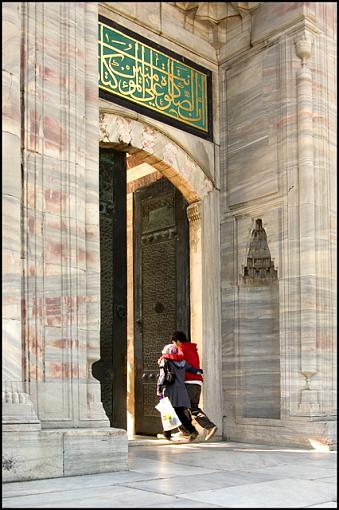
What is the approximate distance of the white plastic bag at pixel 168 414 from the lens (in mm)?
8727

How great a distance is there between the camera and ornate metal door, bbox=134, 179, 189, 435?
389 inches

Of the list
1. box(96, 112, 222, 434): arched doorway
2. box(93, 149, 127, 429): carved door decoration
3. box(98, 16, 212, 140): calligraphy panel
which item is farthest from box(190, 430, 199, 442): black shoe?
box(98, 16, 212, 140): calligraphy panel

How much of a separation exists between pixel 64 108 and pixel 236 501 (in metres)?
3.75

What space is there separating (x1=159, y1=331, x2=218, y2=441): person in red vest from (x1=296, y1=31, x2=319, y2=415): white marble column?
3.99 feet

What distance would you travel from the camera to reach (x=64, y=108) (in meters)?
6.59

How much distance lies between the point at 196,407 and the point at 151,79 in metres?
4.14

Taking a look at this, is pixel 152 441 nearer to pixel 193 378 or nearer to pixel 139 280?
pixel 193 378

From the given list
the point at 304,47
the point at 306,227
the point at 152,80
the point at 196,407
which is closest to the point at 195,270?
the point at 306,227

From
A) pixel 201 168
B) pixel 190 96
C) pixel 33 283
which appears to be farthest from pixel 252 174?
pixel 33 283

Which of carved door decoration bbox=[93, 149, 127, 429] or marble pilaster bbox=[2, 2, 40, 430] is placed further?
carved door decoration bbox=[93, 149, 127, 429]

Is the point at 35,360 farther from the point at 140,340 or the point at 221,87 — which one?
the point at 221,87

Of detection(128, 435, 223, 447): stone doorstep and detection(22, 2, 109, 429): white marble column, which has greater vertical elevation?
detection(22, 2, 109, 429): white marble column

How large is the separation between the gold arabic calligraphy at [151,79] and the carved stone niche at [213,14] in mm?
603

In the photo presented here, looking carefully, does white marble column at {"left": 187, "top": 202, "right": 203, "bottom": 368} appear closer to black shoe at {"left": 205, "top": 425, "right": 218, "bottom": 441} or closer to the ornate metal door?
the ornate metal door
